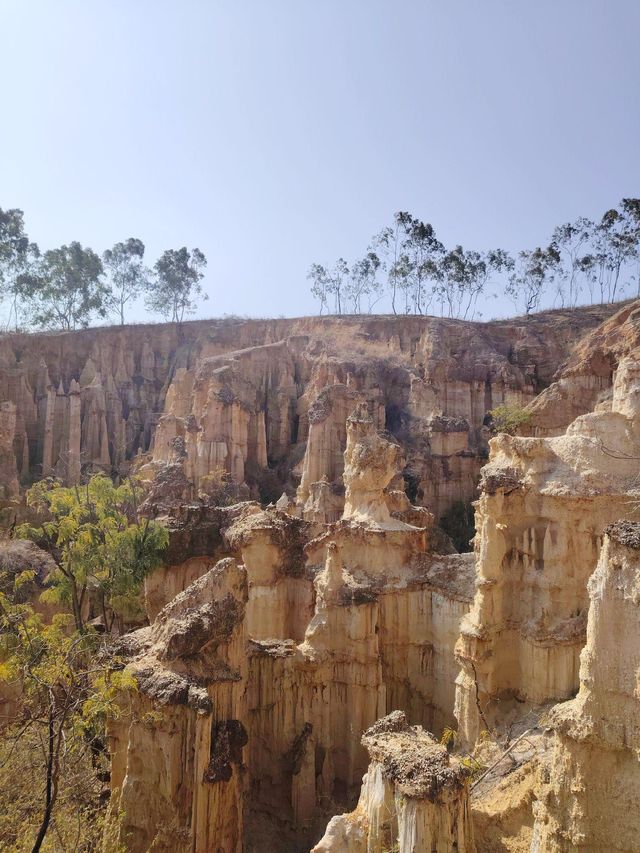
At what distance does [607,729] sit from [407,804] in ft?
8.06

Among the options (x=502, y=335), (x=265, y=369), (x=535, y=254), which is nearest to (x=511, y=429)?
(x=502, y=335)

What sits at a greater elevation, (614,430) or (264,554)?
(614,430)

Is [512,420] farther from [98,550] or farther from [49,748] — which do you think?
[49,748]

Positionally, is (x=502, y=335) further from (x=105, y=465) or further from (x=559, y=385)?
(x=105, y=465)

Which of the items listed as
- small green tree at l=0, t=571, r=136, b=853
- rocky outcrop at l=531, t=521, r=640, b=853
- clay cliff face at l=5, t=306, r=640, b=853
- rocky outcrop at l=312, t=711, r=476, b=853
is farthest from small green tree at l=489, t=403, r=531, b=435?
small green tree at l=0, t=571, r=136, b=853

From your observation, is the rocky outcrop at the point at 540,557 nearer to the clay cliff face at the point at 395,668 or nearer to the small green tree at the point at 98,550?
the clay cliff face at the point at 395,668

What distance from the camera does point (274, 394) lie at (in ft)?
155

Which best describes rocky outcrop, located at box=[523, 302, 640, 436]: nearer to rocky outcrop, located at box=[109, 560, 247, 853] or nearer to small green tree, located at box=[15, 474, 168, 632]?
small green tree, located at box=[15, 474, 168, 632]

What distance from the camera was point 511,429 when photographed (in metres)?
33.6

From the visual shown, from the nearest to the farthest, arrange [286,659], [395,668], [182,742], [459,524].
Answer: [182,742]
[286,659]
[395,668]
[459,524]

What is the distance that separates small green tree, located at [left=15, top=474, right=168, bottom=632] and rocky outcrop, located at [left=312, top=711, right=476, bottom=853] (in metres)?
Answer: 10.3

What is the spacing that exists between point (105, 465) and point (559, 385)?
2866cm

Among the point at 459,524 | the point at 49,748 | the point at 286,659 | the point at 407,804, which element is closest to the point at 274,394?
the point at 459,524

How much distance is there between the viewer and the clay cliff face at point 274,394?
1460 inches
